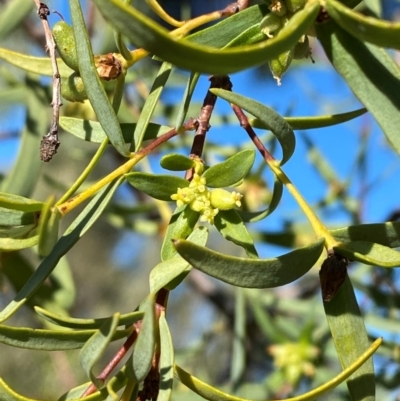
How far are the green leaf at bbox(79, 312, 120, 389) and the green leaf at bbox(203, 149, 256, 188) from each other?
14 cm

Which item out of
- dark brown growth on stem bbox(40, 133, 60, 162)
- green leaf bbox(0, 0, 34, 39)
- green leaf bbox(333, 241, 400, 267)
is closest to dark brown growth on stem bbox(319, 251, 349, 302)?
green leaf bbox(333, 241, 400, 267)

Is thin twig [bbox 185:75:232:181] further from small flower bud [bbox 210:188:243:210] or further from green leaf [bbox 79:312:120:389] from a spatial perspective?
green leaf [bbox 79:312:120:389]

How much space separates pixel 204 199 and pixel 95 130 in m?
0.11

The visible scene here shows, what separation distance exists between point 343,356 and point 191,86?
0.22 meters

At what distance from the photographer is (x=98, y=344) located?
34 centimetres

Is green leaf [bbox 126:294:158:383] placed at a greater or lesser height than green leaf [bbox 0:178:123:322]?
lesser

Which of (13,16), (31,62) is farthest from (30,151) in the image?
(31,62)

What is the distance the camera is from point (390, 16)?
145cm

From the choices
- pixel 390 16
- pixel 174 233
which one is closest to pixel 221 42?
pixel 174 233

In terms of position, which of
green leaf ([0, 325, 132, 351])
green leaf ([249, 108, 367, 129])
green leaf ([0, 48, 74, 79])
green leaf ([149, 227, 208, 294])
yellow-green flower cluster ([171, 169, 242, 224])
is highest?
green leaf ([0, 48, 74, 79])

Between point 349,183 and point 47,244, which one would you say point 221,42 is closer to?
point 47,244

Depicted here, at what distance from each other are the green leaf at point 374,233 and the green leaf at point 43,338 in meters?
0.17

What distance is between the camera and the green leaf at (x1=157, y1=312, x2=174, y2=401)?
375 mm

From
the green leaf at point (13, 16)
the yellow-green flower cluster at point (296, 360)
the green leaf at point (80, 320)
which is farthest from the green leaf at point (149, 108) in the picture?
the yellow-green flower cluster at point (296, 360)
